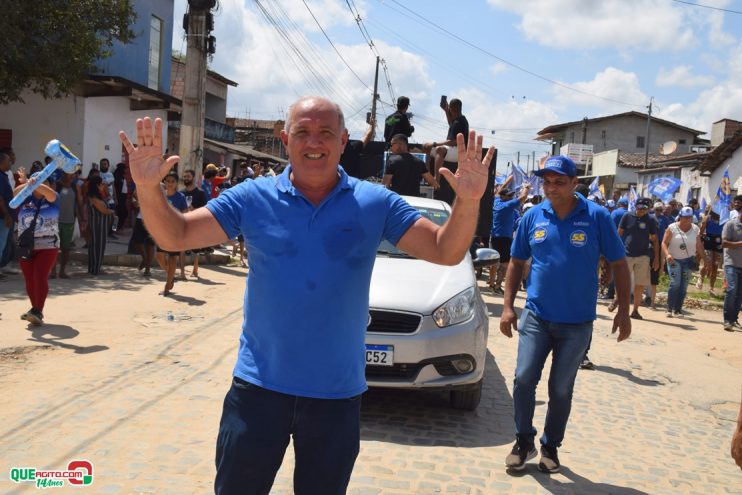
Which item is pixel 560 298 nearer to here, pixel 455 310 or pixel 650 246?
pixel 455 310

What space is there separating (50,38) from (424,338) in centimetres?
1199

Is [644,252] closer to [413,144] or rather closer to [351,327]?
[413,144]

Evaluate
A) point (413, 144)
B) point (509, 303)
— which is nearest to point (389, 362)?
point (509, 303)

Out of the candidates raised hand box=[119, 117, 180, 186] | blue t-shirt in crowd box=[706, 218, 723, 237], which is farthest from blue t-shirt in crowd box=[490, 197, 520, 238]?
raised hand box=[119, 117, 180, 186]

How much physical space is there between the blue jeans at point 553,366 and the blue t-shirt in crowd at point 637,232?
9024 millimetres

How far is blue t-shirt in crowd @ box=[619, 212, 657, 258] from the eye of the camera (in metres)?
13.2


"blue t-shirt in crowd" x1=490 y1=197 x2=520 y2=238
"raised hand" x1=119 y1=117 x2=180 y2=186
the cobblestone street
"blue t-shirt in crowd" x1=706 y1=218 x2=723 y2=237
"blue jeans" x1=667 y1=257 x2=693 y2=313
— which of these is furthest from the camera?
"blue t-shirt in crowd" x1=706 y1=218 x2=723 y2=237

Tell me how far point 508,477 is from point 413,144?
7457 mm

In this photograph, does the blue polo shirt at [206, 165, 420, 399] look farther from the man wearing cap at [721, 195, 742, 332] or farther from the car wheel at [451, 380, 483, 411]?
the man wearing cap at [721, 195, 742, 332]

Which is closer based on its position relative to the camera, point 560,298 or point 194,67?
point 560,298

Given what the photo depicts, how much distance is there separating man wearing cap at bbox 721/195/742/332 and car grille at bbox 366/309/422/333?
27.0 feet

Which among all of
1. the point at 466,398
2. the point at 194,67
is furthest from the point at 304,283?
the point at 194,67

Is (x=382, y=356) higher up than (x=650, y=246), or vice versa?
(x=650, y=246)

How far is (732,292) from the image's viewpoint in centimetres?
1230
